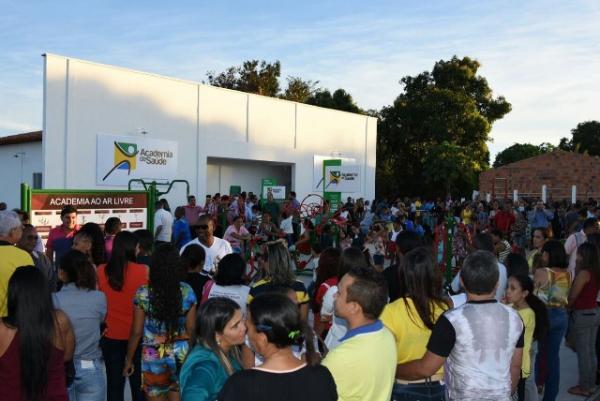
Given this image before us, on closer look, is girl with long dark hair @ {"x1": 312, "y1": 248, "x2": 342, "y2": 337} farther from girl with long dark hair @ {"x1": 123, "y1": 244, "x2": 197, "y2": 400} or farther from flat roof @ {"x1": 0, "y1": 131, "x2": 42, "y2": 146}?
flat roof @ {"x1": 0, "y1": 131, "x2": 42, "y2": 146}

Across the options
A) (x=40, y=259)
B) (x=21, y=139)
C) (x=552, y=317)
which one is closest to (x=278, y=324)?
(x=40, y=259)

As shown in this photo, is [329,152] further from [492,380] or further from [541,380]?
[492,380]

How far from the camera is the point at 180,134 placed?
69.1 ft

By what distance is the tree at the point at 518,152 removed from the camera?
236 ft

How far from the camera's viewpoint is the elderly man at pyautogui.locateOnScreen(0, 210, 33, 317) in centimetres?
427

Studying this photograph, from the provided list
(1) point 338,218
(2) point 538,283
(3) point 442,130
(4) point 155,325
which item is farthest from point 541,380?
(3) point 442,130

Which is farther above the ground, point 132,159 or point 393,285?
point 132,159

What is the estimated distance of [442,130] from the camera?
37.0 metres

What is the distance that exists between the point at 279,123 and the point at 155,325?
70.7ft

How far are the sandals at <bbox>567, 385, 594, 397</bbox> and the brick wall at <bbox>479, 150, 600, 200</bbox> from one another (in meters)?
35.6

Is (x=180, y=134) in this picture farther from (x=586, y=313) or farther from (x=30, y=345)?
(x=30, y=345)

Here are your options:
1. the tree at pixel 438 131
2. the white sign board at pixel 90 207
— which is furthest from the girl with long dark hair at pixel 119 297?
the tree at pixel 438 131

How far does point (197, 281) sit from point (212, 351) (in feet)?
7.17

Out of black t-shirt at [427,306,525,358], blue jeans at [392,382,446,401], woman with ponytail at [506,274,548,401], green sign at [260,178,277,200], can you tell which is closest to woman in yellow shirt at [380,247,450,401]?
blue jeans at [392,382,446,401]
